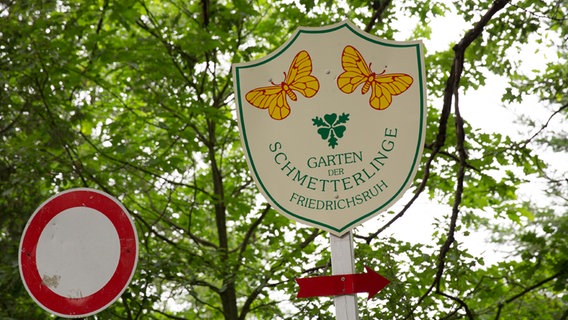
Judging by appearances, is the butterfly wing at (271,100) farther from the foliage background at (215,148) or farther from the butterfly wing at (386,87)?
the foliage background at (215,148)

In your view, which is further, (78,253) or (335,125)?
(78,253)

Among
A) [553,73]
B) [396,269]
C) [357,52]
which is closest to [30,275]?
[357,52]

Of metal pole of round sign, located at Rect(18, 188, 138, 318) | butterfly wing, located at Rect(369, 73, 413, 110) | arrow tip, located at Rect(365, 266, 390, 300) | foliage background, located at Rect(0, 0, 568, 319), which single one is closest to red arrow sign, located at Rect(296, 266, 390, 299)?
arrow tip, located at Rect(365, 266, 390, 300)

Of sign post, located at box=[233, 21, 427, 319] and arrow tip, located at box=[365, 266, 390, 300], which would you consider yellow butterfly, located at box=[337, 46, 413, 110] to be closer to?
sign post, located at box=[233, 21, 427, 319]

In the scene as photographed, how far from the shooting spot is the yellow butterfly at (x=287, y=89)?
3045 mm

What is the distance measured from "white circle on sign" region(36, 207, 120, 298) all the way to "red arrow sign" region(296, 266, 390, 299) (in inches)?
35.9

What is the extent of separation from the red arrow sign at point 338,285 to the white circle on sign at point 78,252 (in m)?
0.91

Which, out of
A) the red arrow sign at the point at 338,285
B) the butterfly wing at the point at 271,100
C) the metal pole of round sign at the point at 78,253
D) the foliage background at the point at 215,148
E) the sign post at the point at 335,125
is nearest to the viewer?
the red arrow sign at the point at 338,285

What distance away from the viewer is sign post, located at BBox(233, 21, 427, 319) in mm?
2957

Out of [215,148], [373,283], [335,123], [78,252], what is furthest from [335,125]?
[215,148]

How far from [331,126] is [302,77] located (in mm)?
214

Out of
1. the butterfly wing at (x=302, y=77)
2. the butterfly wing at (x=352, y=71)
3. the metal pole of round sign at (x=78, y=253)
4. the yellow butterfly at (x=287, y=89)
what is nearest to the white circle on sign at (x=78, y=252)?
the metal pole of round sign at (x=78, y=253)

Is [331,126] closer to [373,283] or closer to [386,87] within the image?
[386,87]

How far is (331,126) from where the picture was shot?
3.01 meters
